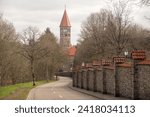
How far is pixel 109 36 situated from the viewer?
41.8m

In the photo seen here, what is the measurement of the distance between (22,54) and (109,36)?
13.4 metres

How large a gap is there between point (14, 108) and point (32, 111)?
1.80 ft

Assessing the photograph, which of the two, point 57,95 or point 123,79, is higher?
point 123,79

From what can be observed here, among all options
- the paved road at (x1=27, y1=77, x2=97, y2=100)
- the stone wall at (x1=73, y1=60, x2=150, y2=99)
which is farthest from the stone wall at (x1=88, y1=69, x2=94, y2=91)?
the paved road at (x1=27, y1=77, x2=97, y2=100)

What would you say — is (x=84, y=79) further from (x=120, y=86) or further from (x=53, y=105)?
(x=53, y=105)

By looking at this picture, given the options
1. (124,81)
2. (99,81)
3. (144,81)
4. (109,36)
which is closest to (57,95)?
(99,81)

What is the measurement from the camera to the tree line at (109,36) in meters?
38.4

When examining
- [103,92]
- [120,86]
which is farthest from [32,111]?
[103,92]

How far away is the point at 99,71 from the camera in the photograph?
2738 centimetres

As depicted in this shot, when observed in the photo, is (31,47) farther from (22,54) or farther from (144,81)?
(144,81)

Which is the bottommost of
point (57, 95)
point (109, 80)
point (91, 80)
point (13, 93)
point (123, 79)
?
point (13, 93)

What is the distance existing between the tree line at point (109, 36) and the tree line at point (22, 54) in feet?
21.3

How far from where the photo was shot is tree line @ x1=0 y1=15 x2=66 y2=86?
137 ft

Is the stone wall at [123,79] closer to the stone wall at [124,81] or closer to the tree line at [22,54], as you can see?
the stone wall at [124,81]
